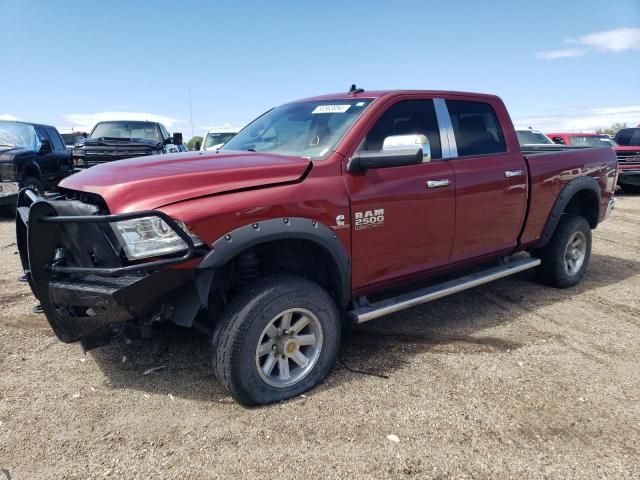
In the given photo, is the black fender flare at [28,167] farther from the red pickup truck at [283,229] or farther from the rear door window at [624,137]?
the rear door window at [624,137]

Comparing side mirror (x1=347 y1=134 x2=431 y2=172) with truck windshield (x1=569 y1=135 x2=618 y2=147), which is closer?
side mirror (x1=347 y1=134 x2=431 y2=172)

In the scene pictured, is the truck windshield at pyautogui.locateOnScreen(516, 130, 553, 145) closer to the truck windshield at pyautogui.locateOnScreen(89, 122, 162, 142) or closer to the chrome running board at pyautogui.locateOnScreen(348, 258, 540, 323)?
the truck windshield at pyautogui.locateOnScreen(89, 122, 162, 142)

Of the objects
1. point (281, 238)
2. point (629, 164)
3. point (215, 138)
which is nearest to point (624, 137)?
point (629, 164)

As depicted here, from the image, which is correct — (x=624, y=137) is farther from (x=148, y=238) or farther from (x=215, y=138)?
(x=148, y=238)

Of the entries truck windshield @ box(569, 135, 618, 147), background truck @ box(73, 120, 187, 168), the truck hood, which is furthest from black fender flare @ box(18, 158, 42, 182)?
truck windshield @ box(569, 135, 618, 147)

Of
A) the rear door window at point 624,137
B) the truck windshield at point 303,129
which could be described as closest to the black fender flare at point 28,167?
the truck windshield at point 303,129

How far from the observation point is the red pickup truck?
272 cm

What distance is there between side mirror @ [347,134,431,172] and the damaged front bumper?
1.24 metres

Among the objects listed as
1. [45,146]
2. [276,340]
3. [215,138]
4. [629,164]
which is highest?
[215,138]

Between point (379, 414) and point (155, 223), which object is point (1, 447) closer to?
point (155, 223)

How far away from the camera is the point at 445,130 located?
4059 mm

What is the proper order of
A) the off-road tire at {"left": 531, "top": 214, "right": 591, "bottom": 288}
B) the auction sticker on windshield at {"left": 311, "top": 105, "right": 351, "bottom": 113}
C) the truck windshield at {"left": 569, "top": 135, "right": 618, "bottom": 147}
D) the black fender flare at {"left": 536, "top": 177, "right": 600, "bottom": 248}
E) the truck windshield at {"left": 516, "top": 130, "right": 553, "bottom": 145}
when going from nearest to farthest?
1. the auction sticker on windshield at {"left": 311, "top": 105, "right": 351, "bottom": 113}
2. the black fender flare at {"left": 536, "top": 177, "right": 600, "bottom": 248}
3. the off-road tire at {"left": 531, "top": 214, "right": 591, "bottom": 288}
4. the truck windshield at {"left": 516, "top": 130, "right": 553, "bottom": 145}
5. the truck windshield at {"left": 569, "top": 135, "right": 618, "bottom": 147}

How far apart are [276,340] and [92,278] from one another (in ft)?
3.69

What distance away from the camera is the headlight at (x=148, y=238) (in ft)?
8.75
